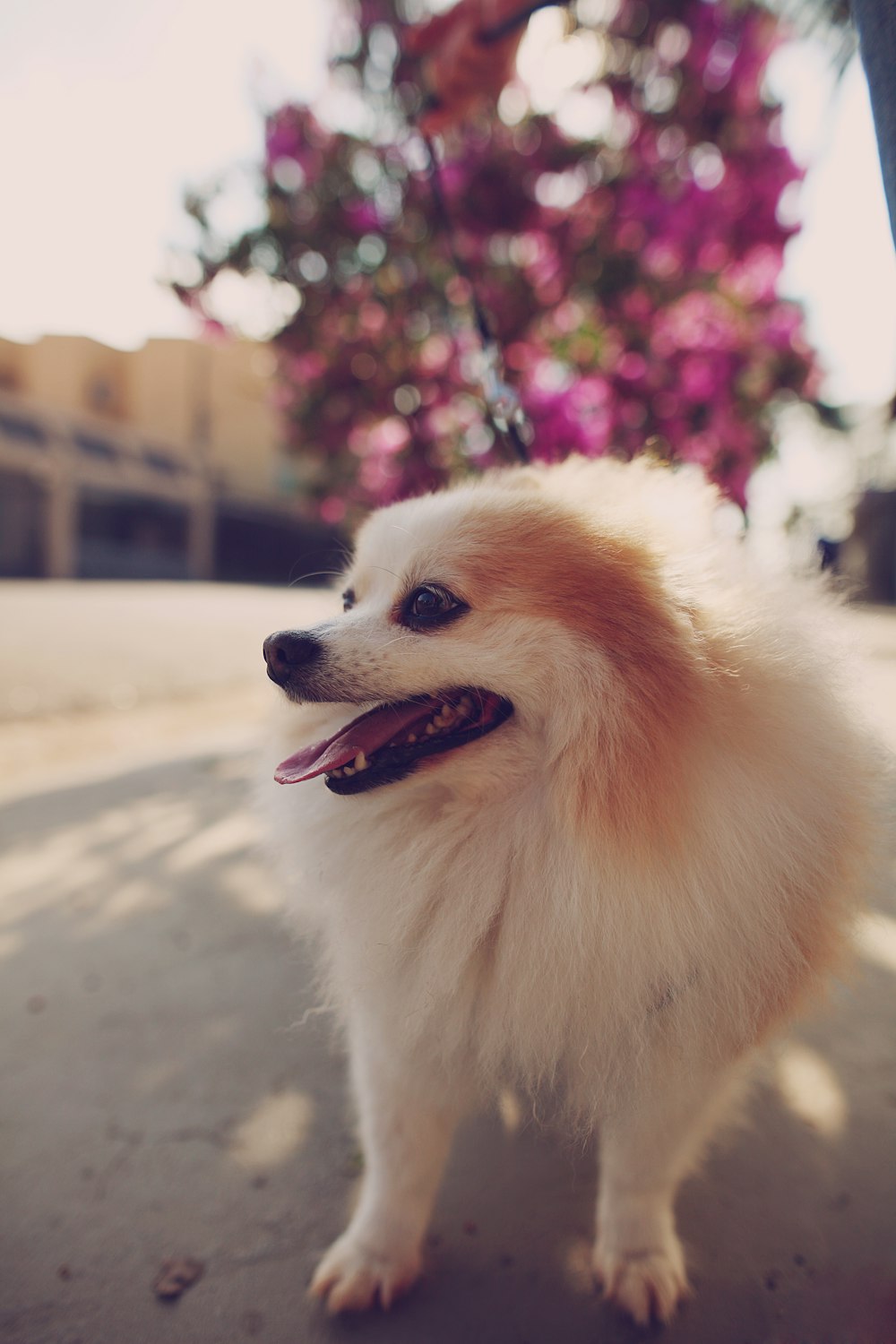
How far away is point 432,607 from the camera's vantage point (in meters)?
1.36

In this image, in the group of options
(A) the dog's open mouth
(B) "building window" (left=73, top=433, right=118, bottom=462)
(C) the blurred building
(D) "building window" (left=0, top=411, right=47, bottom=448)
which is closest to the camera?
(A) the dog's open mouth

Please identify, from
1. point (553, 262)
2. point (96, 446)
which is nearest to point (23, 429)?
point (96, 446)

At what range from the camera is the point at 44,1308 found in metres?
1.19

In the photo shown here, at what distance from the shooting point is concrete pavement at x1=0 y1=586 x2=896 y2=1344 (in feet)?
3.96

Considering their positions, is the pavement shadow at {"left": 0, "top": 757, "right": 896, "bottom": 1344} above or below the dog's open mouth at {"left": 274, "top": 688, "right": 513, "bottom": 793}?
below

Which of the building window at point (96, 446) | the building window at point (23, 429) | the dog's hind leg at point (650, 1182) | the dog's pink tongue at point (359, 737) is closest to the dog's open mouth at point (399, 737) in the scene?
the dog's pink tongue at point (359, 737)

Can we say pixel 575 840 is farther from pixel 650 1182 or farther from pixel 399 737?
pixel 650 1182

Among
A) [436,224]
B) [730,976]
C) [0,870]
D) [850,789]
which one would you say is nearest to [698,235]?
[436,224]

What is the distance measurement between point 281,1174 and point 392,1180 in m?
0.30

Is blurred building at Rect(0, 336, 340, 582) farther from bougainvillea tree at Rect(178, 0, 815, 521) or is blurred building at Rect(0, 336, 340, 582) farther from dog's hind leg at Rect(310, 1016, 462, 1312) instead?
dog's hind leg at Rect(310, 1016, 462, 1312)

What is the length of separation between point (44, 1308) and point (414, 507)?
1529 millimetres

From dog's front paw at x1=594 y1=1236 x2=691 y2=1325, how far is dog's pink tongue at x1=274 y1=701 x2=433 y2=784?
98 cm

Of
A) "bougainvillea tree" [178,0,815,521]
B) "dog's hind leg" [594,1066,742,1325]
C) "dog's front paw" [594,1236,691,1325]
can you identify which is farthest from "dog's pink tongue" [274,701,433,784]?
"bougainvillea tree" [178,0,815,521]

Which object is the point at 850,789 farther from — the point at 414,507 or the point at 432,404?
the point at 432,404
